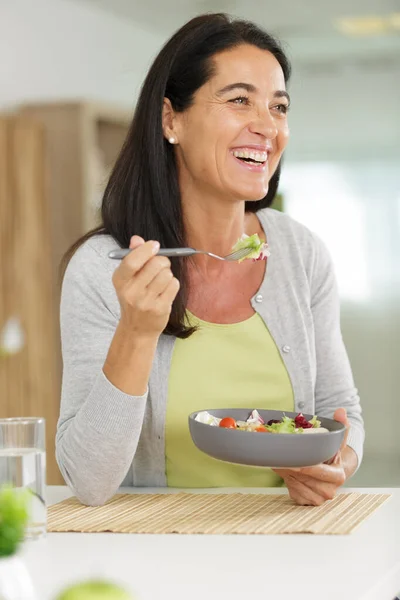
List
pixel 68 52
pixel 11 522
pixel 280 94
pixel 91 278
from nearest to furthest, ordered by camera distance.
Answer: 1. pixel 11 522
2. pixel 91 278
3. pixel 280 94
4. pixel 68 52

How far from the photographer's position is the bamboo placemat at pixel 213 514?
1395 mm

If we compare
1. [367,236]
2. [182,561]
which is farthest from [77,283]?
[367,236]

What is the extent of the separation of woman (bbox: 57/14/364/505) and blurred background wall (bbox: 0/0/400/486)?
3173mm

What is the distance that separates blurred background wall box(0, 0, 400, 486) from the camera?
17.3 ft

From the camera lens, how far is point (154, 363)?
6.00 ft

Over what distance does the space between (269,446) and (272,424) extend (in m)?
0.14

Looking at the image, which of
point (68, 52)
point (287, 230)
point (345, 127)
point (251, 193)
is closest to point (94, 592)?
point (251, 193)

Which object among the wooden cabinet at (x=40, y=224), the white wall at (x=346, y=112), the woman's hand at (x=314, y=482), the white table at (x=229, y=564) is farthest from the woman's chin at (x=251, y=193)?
the white wall at (x=346, y=112)

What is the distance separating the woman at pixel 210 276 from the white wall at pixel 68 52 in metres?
2.48

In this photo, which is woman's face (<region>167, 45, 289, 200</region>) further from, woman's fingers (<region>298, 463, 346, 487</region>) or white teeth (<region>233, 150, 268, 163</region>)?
woman's fingers (<region>298, 463, 346, 487</region>)

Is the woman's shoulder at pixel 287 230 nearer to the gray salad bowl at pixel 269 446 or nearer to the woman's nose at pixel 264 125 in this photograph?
the woman's nose at pixel 264 125

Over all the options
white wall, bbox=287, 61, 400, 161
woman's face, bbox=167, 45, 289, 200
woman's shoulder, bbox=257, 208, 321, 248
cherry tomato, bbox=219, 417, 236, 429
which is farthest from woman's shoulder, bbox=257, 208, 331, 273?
white wall, bbox=287, 61, 400, 161

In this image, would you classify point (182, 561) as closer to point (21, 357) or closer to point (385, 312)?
point (21, 357)

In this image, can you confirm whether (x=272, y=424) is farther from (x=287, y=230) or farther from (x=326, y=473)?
(x=287, y=230)
